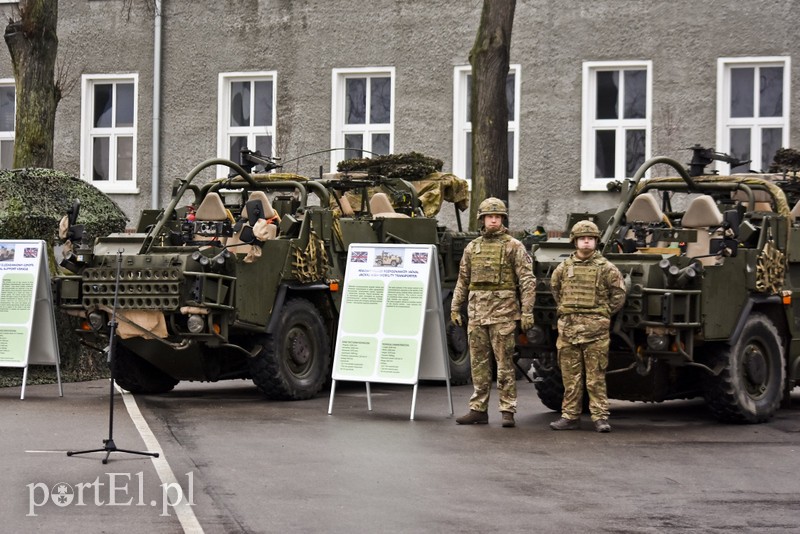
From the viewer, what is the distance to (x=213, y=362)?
16219 millimetres

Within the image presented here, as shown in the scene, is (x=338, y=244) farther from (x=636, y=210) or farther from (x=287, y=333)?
(x=636, y=210)

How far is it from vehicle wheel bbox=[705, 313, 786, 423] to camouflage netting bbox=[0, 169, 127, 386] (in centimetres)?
731

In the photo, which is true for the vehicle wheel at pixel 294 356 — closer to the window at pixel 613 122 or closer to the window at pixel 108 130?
the window at pixel 613 122

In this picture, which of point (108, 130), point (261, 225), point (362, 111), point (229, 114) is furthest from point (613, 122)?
point (261, 225)

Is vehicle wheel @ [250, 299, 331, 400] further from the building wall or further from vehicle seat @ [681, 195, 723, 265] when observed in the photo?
the building wall

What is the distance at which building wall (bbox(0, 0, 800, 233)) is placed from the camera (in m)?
25.8

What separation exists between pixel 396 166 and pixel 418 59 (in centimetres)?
648

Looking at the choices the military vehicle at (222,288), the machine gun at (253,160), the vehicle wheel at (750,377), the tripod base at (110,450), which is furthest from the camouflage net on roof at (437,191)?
the tripod base at (110,450)

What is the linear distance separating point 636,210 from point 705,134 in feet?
35.9

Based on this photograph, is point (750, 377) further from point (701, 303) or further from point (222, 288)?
point (222, 288)

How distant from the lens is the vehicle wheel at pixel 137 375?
16.5 meters

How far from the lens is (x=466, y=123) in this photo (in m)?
27.2

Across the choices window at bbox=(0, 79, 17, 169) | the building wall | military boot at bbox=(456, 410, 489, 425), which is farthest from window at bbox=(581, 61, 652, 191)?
military boot at bbox=(456, 410, 489, 425)

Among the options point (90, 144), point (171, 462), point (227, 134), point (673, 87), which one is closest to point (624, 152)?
point (673, 87)
